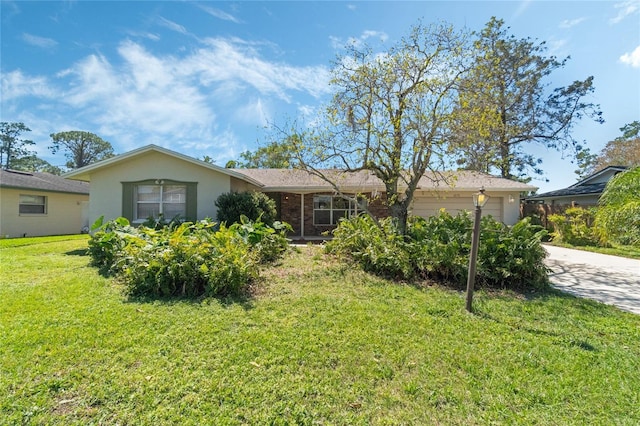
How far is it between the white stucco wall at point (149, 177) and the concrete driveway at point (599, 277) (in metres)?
10.6

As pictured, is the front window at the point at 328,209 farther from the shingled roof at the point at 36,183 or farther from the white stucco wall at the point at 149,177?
the shingled roof at the point at 36,183

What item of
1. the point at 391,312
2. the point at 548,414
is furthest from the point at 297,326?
the point at 548,414

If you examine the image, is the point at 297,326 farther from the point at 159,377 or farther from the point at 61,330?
the point at 61,330

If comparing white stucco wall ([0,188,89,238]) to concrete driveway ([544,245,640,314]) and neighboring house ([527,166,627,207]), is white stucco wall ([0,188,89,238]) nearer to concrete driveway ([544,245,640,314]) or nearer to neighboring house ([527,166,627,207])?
concrete driveway ([544,245,640,314])

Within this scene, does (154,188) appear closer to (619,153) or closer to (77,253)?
(77,253)

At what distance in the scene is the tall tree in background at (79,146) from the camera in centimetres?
4234

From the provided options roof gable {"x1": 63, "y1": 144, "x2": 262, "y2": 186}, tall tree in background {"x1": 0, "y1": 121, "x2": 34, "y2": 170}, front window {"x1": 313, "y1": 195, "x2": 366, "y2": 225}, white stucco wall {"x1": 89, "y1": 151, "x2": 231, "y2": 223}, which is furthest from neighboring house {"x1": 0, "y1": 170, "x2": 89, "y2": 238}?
tall tree in background {"x1": 0, "y1": 121, "x2": 34, "y2": 170}

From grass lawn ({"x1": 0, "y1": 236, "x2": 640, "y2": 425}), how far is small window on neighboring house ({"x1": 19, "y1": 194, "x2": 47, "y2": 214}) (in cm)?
1333

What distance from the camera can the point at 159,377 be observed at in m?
2.56

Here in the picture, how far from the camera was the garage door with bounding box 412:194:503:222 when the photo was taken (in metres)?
13.8

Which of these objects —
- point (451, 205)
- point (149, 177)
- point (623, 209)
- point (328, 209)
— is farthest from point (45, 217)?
point (623, 209)

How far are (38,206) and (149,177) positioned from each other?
353 inches

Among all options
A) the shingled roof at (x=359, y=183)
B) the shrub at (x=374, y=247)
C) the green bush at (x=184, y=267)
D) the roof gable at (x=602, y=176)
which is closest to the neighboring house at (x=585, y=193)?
the roof gable at (x=602, y=176)

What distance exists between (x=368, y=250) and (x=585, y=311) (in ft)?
12.1
